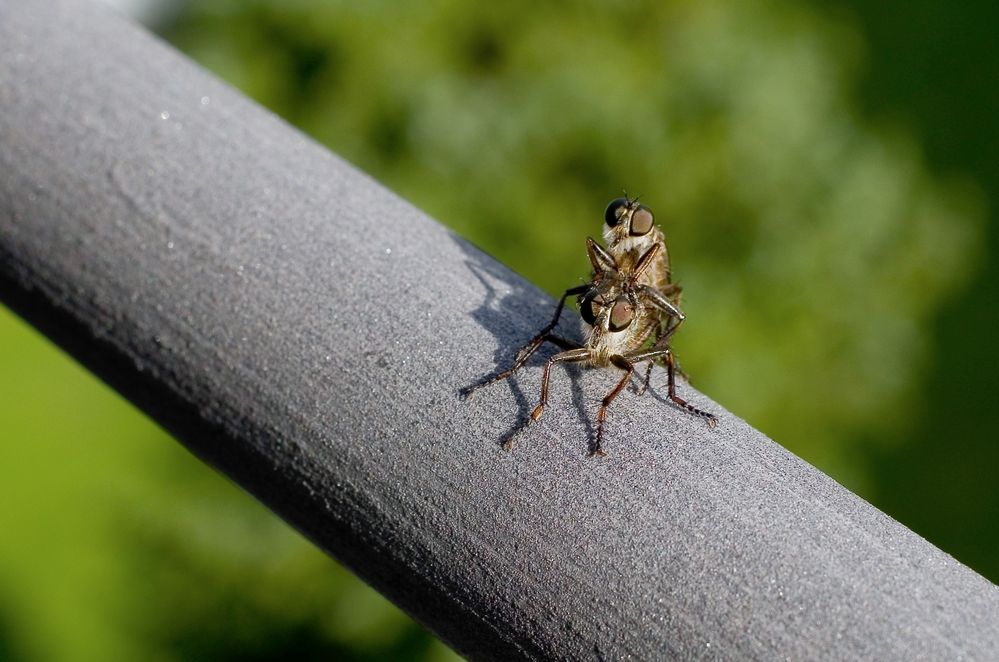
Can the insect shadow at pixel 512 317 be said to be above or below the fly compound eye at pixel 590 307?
below

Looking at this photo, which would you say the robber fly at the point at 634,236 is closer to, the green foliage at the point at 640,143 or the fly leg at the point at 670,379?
the fly leg at the point at 670,379

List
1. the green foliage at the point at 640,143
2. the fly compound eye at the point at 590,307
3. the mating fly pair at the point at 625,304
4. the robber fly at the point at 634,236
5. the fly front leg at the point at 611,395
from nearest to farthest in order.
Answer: the fly front leg at the point at 611,395
the mating fly pair at the point at 625,304
the fly compound eye at the point at 590,307
the robber fly at the point at 634,236
the green foliage at the point at 640,143

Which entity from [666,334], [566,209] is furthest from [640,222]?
[566,209]

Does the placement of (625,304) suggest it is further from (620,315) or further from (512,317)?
(512,317)

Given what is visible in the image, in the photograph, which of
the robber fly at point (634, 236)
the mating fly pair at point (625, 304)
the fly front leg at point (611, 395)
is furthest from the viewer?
the robber fly at point (634, 236)

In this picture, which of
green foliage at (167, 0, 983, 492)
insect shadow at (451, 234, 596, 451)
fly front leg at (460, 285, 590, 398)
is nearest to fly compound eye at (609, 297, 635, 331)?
fly front leg at (460, 285, 590, 398)

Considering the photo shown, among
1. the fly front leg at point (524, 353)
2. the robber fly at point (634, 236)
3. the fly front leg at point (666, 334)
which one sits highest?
the robber fly at point (634, 236)

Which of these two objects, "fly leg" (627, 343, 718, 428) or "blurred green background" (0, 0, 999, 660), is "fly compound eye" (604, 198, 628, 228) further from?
"blurred green background" (0, 0, 999, 660)

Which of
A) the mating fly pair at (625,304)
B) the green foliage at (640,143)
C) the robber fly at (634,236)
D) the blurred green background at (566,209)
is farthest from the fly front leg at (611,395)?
the blurred green background at (566,209)
